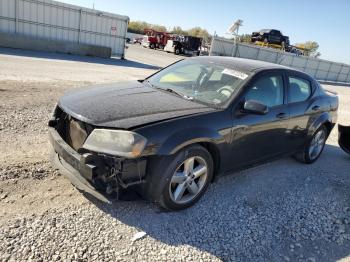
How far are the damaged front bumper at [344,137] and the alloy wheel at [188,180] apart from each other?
4093 millimetres

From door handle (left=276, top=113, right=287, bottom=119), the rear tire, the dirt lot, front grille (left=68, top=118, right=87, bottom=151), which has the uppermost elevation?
door handle (left=276, top=113, right=287, bottom=119)

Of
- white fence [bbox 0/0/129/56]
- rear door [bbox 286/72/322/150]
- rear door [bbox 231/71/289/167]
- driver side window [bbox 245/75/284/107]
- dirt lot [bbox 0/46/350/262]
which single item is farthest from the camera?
white fence [bbox 0/0/129/56]

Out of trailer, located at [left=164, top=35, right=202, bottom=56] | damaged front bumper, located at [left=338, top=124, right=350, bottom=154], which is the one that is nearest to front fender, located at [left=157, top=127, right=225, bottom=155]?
damaged front bumper, located at [left=338, top=124, right=350, bottom=154]

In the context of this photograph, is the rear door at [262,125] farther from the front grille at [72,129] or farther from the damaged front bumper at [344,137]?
the damaged front bumper at [344,137]

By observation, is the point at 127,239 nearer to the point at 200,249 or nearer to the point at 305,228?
the point at 200,249

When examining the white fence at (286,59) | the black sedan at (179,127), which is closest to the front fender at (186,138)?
the black sedan at (179,127)

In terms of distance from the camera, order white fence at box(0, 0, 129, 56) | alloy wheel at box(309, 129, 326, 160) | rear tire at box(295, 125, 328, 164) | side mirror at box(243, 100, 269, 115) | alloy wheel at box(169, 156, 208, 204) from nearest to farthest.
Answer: alloy wheel at box(169, 156, 208, 204)
side mirror at box(243, 100, 269, 115)
rear tire at box(295, 125, 328, 164)
alloy wheel at box(309, 129, 326, 160)
white fence at box(0, 0, 129, 56)

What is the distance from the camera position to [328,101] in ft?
19.7

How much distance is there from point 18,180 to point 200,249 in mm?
2194

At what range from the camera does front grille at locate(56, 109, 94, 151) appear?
347 cm

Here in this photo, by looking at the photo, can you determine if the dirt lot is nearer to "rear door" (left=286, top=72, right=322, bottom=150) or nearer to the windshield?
"rear door" (left=286, top=72, right=322, bottom=150)

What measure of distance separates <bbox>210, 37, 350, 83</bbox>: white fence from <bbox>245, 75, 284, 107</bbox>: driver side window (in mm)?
21841

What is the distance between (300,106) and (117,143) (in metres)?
3.20

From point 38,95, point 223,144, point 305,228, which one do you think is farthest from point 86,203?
point 38,95
